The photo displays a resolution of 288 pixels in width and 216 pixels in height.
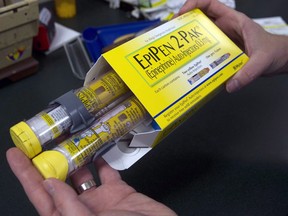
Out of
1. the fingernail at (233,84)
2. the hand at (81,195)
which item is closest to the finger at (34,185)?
the hand at (81,195)

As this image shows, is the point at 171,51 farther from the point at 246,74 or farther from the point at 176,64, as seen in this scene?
the point at 246,74

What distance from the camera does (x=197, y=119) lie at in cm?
74

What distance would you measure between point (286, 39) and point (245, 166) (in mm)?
291

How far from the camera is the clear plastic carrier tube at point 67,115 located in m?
0.41

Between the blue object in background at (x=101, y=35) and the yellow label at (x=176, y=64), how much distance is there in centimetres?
32

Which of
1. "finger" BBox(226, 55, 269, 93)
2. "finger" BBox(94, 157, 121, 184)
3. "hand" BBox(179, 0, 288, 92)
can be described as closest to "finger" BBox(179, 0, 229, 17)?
"hand" BBox(179, 0, 288, 92)

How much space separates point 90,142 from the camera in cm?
45

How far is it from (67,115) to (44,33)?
46cm

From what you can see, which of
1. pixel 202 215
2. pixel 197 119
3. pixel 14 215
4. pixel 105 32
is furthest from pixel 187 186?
pixel 105 32

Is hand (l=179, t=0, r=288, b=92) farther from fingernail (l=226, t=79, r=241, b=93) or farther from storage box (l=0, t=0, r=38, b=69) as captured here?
storage box (l=0, t=0, r=38, b=69)

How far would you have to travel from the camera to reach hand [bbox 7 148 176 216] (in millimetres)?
372

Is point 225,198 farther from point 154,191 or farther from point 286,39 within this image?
point 286,39

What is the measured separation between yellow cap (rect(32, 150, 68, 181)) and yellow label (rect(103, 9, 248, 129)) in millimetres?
142

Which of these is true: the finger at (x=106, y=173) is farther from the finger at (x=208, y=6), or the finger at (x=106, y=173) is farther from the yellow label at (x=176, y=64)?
the finger at (x=208, y=6)
